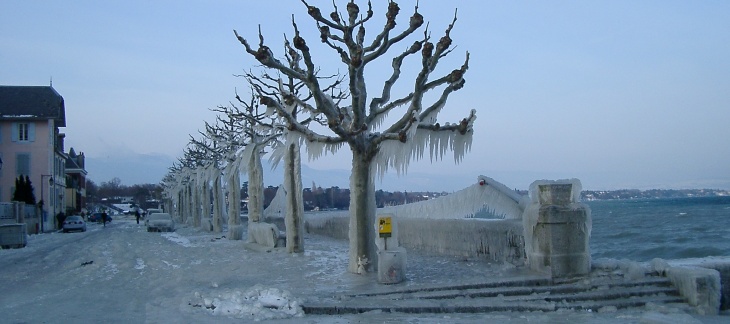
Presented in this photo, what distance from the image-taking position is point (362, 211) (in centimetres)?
1522

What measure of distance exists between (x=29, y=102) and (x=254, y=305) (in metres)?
58.3

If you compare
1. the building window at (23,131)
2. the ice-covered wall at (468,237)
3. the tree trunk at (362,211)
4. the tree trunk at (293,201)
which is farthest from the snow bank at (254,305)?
the building window at (23,131)

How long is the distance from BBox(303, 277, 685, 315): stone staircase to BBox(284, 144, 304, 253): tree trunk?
9748mm

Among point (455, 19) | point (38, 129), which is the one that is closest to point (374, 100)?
point (455, 19)

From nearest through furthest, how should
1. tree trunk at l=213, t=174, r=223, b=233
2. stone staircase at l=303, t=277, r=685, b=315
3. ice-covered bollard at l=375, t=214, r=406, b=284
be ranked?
stone staircase at l=303, t=277, r=685, b=315 < ice-covered bollard at l=375, t=214, r=406, b=284 < tree trunk at l=213, t=174, r=223, b=233

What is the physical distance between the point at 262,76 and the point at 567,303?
64.2ft

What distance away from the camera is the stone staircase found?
10961 millimetres

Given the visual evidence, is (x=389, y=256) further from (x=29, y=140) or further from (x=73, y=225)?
(x=29, y=140)

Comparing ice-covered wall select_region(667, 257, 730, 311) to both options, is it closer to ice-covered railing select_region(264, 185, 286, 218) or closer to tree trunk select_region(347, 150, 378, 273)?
tree trunk select_region(347, 150, 378, 273)

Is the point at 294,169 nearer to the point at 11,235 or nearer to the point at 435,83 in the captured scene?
the point at 435,83

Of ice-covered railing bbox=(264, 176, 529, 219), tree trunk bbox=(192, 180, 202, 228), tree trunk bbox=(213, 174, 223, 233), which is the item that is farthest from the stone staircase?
tree trunk bbox=(192, 180, 202, 228)

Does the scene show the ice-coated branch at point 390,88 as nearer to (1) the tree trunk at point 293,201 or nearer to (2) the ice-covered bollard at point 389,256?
(2) the ice-covered bollard at point 389,256

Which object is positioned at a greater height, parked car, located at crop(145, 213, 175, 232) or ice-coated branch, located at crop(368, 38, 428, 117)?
ice-coated branch, located at crop(368, 38, 428, 117)

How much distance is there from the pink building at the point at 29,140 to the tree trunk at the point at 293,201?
4433 centimetres
